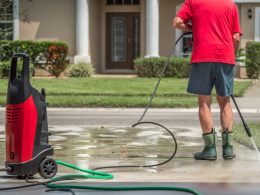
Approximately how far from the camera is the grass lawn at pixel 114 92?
17.2 metres

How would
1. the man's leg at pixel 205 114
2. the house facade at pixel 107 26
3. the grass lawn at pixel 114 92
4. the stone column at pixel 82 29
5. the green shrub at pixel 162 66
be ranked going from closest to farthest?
the man's leg at pixel 205 114 < the grass lawn at pixel 114 92 < the green shrub at pixel 162 66 < the house facade at pixel 107 26 < the stone column at pixel 82 29

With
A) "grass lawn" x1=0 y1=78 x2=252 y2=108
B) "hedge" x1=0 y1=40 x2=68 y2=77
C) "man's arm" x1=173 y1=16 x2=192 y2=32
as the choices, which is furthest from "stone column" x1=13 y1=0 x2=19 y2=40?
"man's arm" x1=173 y1=16 x2=192 y2=32

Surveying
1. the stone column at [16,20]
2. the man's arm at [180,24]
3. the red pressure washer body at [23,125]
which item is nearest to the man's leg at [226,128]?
the man's arm at [180,24]

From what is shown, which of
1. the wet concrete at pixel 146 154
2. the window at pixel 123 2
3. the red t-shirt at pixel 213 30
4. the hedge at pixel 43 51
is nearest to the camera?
the wet concrete at pixel 146 154

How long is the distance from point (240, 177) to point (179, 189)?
3.39 feet

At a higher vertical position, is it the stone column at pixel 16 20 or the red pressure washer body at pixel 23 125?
the stone column at pixel 16 20

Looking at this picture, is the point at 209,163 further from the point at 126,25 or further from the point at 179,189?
the point at 126,25

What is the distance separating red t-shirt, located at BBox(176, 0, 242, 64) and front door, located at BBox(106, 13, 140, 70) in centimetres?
2042

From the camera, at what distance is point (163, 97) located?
1888cm

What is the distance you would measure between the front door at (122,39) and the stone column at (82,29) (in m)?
2.26

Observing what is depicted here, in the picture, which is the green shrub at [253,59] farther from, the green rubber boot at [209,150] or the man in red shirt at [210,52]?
the green rubber boot at [209,150]

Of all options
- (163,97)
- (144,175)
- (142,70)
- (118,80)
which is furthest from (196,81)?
(142,70)

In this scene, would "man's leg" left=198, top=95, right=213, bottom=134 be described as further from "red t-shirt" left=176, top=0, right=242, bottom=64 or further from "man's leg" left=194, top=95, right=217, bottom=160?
"red t-shirt" left=176, top=0, right=242, bottom=64

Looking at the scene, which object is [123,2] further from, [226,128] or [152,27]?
[226,128]
